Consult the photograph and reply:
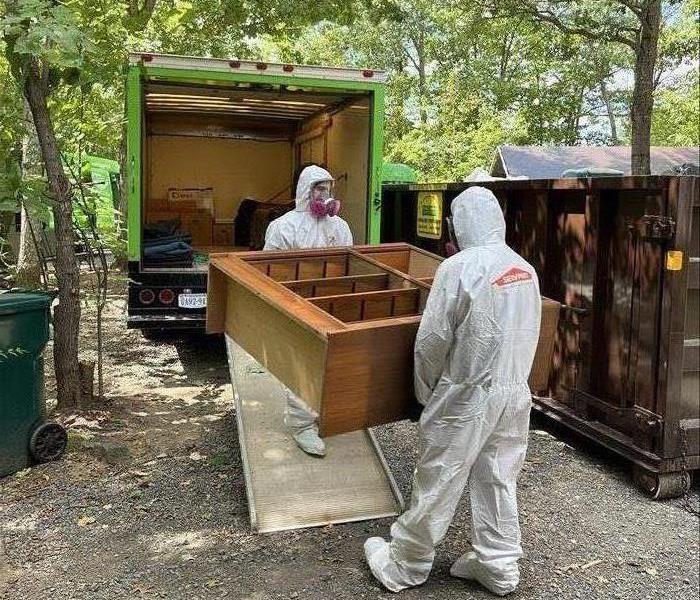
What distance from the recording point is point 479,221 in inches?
113

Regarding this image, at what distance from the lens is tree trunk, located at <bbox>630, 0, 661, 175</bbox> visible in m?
10.4

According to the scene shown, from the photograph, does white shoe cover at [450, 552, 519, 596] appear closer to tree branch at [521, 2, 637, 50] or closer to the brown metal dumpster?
the brown metal dumpster

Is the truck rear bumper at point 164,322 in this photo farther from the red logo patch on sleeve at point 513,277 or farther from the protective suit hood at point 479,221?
the red logo patch on sleeve at point 513,277

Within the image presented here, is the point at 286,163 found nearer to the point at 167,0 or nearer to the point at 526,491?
the point at 167,0

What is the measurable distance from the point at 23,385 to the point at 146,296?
82.3 inches

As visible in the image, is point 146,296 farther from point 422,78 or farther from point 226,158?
point 422,78

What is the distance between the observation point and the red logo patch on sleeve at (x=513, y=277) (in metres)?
2.72

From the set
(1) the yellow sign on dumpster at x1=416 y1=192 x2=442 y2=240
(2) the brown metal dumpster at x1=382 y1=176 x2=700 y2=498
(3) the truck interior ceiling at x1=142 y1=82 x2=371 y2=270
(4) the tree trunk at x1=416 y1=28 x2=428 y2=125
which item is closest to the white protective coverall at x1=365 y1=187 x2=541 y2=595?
(2) the brown metal dumpster at x1=382 y1=176 x2=700 y2=498

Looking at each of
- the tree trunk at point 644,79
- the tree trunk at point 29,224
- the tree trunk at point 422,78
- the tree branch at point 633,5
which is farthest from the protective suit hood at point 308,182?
the tree trunk at point 422,78

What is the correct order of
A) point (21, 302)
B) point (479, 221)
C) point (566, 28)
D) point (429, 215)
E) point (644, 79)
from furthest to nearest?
point (566, 28), point (644, 79), point (429, 215), point (21, 302), point (479, 221)

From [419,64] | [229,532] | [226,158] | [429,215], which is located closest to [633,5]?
[429,215]

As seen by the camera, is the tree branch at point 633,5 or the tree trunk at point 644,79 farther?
the tree trunk at point 644,79

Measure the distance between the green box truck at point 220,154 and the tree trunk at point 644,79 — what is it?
212 inches

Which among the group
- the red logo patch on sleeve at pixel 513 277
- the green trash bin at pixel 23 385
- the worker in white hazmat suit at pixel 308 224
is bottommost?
the green trash bin at pixel 23 385
